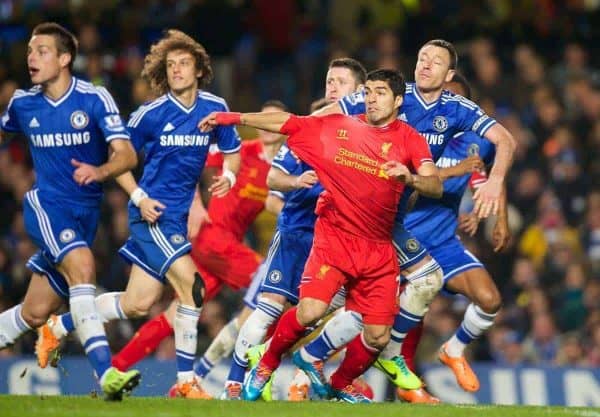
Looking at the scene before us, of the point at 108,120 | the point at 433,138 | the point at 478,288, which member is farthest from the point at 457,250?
the point at 108,120

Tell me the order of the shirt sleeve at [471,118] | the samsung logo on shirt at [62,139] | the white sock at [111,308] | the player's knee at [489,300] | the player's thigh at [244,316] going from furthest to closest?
the player's thigh at [244,316]
the white sock at [111,308]
the player's knee at [489,300]
the shirt sleeve at [471,118]
the samsung logo on shirt at [62,139]

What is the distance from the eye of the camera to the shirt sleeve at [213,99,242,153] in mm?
12570

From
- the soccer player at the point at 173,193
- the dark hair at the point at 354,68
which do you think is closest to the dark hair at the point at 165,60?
the soccer player at the point at 173,193

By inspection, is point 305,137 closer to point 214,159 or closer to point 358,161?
point 358,161

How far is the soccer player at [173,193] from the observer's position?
477 inches

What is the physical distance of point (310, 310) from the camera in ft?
36.6

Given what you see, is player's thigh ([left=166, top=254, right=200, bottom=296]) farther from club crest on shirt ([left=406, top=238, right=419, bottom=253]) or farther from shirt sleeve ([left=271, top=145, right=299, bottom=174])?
club crest on shirt ([left=406, top=238, right=419, bottom=253])

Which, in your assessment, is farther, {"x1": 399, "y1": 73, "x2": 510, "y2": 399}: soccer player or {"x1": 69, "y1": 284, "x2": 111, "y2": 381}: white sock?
{"x1": 399, "y1": 73, "x2": 510, "y2": 399}: soccer player

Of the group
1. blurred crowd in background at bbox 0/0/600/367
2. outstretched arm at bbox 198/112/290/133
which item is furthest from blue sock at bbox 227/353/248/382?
blurred crowd in background at bbox 0/0/600/367

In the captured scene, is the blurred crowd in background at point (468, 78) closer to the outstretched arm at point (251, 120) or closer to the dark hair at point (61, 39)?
the dark hair at point (61, 39)

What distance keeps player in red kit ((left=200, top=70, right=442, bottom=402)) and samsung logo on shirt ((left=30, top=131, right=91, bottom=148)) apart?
2.72ft

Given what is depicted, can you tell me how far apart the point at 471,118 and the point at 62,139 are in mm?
2862

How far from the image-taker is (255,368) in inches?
454

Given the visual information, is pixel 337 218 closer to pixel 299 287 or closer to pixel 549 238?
pixel 299 287
